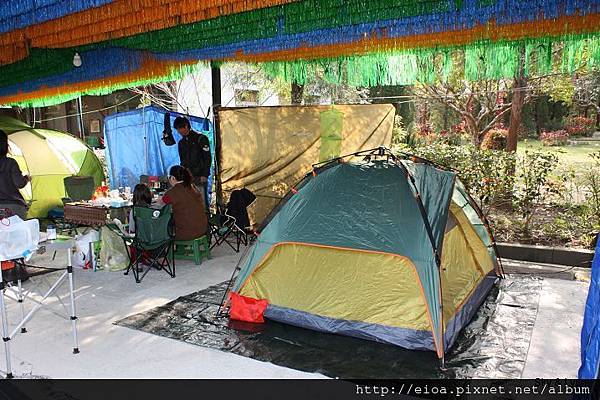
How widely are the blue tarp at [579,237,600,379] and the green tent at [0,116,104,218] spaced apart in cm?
795

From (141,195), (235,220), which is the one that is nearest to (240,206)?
(235,220)

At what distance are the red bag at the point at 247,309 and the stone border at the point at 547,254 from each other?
352 centimetres

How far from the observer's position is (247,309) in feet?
13.5

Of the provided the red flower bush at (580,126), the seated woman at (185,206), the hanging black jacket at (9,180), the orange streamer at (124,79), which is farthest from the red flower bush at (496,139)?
the hanging black jacket at (9,180)

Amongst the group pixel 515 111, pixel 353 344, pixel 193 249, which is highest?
pixel 515 111

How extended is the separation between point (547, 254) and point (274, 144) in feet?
12.4

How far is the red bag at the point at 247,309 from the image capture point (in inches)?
161

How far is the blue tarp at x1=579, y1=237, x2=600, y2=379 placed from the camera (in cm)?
243

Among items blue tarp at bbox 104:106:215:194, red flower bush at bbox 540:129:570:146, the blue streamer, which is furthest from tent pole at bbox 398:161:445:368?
red flower bush at bbox 540:129:570:146

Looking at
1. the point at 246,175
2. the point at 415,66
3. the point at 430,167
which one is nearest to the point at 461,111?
A: the point at 415,66

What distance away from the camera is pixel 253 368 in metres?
3.36

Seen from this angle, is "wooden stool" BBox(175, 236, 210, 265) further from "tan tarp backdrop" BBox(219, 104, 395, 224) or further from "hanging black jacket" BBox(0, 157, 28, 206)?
"hanging black jacket" BBox(0, 157, 28, 206)

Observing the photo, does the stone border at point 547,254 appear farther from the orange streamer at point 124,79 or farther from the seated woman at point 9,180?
the seated woman at point 9,180

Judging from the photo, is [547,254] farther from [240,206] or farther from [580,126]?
[580,126]
